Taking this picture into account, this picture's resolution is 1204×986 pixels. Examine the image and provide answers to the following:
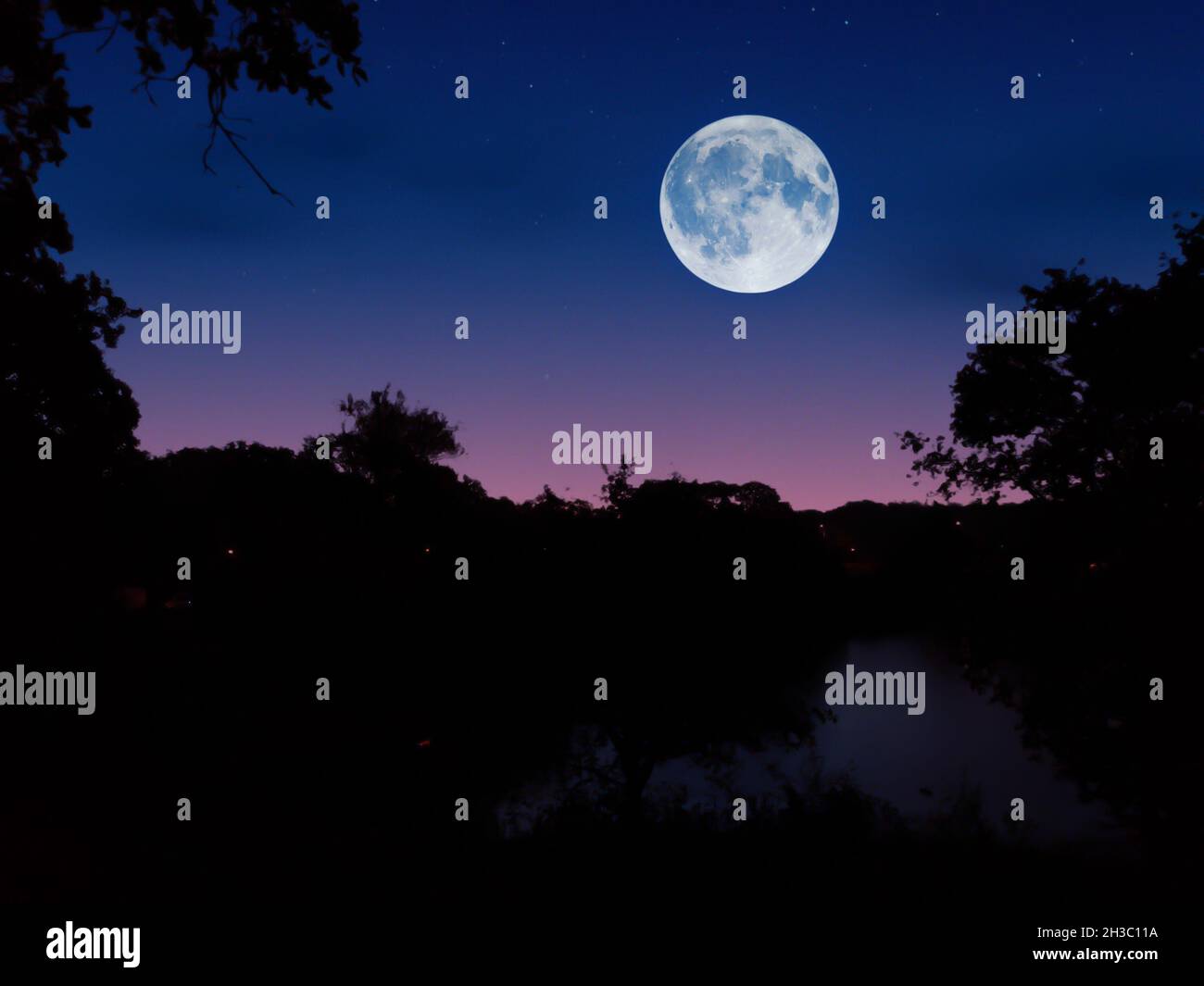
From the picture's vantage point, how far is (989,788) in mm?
29359

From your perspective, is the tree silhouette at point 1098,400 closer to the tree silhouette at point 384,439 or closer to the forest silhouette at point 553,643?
the forest silhouette at point 553,643

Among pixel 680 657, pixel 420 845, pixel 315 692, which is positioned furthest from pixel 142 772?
pixel 680 657

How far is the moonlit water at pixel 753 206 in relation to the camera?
22.2m

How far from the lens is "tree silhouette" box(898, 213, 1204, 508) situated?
13562 millimetres

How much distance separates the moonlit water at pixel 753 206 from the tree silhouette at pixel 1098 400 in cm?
609

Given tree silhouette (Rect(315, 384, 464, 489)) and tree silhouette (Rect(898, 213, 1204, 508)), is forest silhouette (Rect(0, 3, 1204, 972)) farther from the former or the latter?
tree silhouette (Rect(315, 384, 464, 489))

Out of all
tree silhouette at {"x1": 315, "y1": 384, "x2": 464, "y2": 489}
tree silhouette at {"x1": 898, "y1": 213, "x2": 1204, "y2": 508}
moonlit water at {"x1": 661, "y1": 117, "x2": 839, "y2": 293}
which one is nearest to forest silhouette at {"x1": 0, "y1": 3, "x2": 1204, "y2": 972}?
tree silhouette at {"x1": 898, "y1": 213, "x2": 1204, "y2": 508}

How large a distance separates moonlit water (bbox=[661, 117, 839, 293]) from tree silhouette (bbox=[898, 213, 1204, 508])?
6089 mm

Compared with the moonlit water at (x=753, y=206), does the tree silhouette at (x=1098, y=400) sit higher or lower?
lower

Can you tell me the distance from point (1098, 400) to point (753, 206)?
971 cm

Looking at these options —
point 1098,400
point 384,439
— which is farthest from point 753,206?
point 384,439

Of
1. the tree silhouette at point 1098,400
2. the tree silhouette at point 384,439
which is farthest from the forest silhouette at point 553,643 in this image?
the tree silhouette at point 384,439

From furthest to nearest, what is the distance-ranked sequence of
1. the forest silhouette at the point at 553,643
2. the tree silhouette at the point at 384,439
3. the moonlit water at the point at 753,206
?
1. the tree silhouette at the point at 384,439
2. the moonlit water at the point at 753,206
3. the forest silhouette at the point at 553,643
